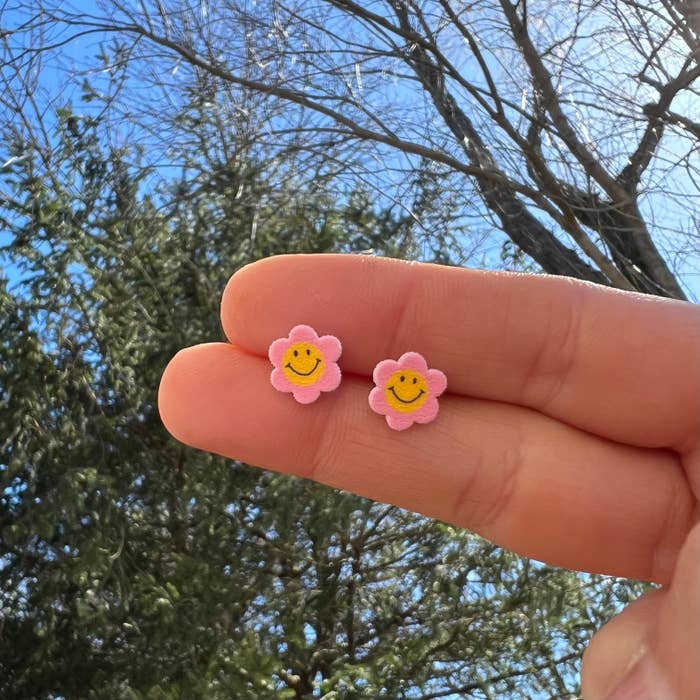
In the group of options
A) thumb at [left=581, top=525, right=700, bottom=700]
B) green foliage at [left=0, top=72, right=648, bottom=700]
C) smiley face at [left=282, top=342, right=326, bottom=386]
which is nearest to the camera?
thumb at [left=581, top=525, right=700, bottom=700]

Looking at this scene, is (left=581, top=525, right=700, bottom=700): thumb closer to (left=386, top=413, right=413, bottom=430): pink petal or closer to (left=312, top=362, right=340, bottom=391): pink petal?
(left=386, top=413, right=413, bottom=430): pink petal

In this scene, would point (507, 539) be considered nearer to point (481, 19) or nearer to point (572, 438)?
point (572, 438)

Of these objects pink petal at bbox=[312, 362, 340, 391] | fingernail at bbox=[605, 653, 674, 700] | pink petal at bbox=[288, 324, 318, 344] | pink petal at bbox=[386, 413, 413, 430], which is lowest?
fingernail at bbox=[605, 653, 674, 700]

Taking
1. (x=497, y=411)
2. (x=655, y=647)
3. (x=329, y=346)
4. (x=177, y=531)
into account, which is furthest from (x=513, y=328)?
(x=177, y=531)

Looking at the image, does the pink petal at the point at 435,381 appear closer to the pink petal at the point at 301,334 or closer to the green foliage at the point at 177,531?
the pink petal at the point at 301,334

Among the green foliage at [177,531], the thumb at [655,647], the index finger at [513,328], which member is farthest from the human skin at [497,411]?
A: the green foliage at [177,531]

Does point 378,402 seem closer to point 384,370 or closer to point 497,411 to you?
point 384,370

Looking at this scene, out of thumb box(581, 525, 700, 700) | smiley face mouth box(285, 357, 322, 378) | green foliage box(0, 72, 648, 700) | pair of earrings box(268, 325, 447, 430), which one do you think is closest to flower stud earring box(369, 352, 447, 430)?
pair of earrings box(268, 325, 447, 430)

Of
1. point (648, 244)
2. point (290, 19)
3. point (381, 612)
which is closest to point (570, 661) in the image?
point (381, 612)
